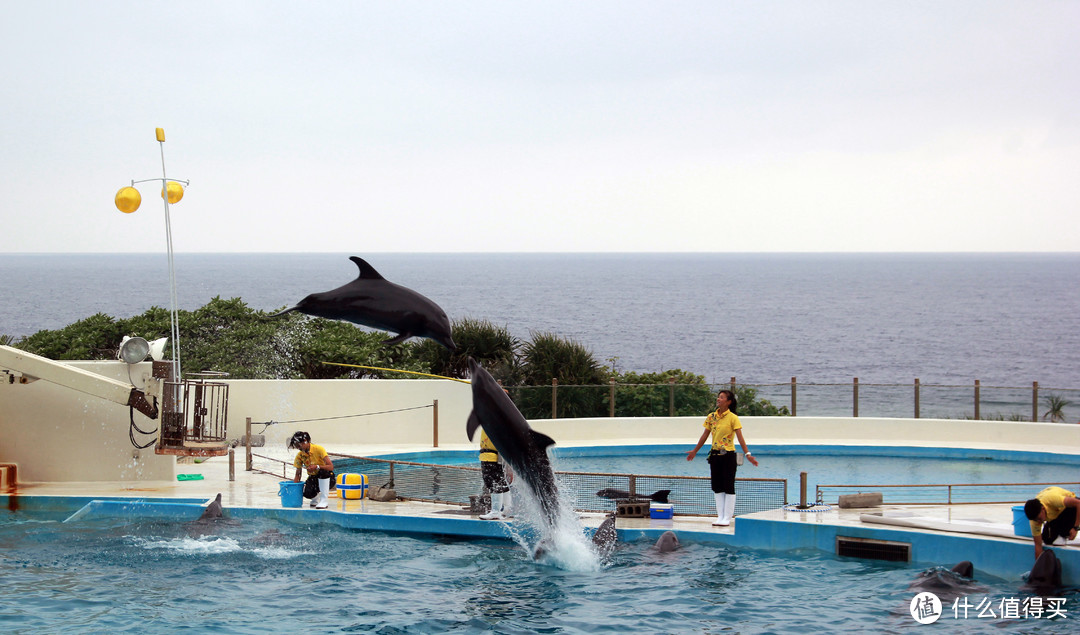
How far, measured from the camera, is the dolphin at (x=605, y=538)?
37.4ft

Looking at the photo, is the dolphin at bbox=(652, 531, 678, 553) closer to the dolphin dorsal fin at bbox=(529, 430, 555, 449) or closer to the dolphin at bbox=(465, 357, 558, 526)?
the dolphin at bbox=(465, 357, 558, 526)

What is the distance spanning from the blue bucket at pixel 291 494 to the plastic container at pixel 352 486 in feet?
2.22

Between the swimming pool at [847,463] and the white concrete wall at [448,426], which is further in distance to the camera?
the white concrete wall at [448,426]

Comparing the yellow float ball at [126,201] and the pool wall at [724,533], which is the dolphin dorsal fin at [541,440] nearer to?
the pool wall at [724,533]

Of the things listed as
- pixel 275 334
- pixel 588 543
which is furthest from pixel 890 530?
pixel 275 334

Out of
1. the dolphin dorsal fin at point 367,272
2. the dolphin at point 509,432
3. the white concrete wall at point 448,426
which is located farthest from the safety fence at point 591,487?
the dolphin dorsal fin at point 367,272

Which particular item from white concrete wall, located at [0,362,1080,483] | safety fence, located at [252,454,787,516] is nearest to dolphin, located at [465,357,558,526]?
safety fence, located at [252,454,787,516]

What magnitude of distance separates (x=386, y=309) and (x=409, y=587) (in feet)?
15.5

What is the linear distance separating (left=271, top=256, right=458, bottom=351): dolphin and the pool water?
12.4 ft

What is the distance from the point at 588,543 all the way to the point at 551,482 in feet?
5.09

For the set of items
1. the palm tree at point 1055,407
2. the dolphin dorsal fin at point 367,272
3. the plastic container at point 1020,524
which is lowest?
the plastic container at point 1020,524

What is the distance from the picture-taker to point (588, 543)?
11.5 m

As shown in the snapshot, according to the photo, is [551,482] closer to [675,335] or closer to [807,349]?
[807,349]

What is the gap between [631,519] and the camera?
12273 millimetres
